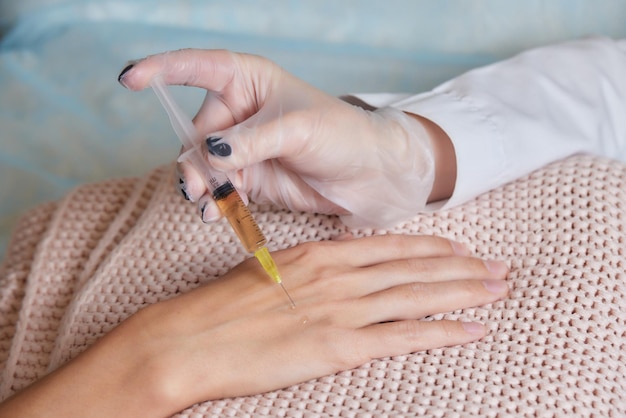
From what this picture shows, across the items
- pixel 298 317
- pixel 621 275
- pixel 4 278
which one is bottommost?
pixel 621 275

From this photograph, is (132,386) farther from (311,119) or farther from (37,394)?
(311,119)

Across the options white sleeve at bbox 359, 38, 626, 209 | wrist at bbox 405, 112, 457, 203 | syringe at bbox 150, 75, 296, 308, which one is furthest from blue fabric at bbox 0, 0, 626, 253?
syringe at bbox 150, 75, 296, 308

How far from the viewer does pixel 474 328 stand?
2.83 feet

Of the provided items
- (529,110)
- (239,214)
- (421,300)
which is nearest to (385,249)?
(421,300)

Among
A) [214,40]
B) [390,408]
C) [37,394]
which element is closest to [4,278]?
[37,394]

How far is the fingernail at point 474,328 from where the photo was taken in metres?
0.86

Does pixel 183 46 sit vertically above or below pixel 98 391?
above

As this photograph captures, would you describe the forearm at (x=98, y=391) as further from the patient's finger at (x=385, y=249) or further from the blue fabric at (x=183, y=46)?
the blue fabric at (x=183, y=46)

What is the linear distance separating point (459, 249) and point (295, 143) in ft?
0.85

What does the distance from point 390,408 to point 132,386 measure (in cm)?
26

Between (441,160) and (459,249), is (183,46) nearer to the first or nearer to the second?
(441,160)

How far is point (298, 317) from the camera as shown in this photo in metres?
0.86

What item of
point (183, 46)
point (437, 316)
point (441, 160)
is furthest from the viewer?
point (183, 46)

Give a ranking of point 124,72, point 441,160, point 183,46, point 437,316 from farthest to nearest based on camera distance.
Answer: point 183,46, point 441,160, point 437,316, point 124,72
